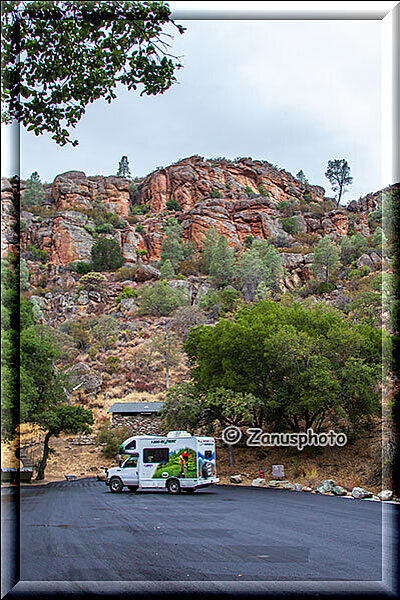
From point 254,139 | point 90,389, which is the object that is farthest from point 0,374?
point 90,389

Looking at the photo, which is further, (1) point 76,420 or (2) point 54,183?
(2) point 54,183

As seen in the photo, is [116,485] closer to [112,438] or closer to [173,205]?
[112,438]

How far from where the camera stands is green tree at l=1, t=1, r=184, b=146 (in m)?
4.01

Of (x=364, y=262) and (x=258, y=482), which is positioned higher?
(x=364, y=262)

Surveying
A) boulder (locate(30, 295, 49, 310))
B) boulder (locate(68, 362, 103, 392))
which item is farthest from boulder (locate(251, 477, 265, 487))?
boulder (locate(30, 295, 49, 310))

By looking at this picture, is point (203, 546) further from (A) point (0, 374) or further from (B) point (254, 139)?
(B) point (254, 139)

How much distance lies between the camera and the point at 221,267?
→ 31406 millimetres

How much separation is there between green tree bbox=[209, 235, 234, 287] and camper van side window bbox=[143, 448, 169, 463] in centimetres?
2090

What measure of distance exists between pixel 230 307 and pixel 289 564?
22233 millimetres

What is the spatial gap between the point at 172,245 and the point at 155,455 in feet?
85.9

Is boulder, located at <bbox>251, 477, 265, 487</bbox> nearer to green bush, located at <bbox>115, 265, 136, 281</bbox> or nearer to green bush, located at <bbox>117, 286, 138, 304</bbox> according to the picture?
green bush, located at <bbox>117, 286, 138, 304</bbox>

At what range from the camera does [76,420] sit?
494 inches

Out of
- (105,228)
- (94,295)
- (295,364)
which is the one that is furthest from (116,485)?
(105,228)

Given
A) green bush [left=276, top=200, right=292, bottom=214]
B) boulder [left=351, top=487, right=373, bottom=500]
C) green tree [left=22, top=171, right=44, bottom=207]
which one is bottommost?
boulder [left=351, top=487, right=373, bottom=500]
